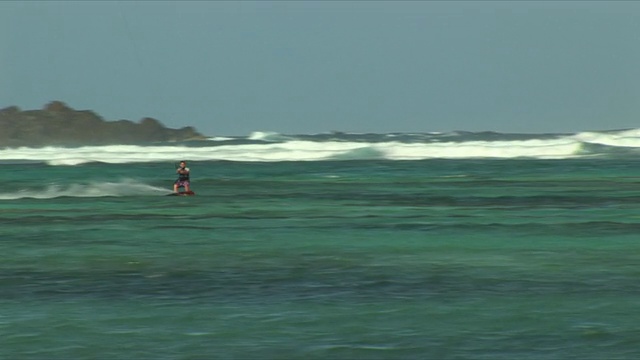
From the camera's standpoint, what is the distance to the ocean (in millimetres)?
11594

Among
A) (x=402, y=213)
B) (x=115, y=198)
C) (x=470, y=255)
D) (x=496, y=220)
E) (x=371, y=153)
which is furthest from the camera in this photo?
(x=371, y=153)

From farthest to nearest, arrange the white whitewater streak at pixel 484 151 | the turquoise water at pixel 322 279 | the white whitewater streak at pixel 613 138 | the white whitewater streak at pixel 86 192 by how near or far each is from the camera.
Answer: the white whitewater streak at pixel 613 138 → the white whitewater streak at pixel 484 151 → the white whitewater streak at pixel 86 192 → the turquoise water at pixel 322 279

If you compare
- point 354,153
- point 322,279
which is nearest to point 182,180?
point 322,279

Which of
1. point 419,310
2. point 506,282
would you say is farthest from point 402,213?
point 419,310

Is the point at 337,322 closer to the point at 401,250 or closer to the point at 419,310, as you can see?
the point at 419,310

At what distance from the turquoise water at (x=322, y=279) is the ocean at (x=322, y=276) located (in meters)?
0.03

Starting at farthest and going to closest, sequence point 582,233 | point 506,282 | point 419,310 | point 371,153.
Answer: point 371,153, point 582,233, point 506,282, point 419,310

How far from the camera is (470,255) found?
1778 cm

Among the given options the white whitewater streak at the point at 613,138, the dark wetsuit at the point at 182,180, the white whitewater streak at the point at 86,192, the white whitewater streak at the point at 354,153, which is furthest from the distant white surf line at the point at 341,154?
the dark wetsuit at the point at 182,180

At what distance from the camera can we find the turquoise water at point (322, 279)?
38.0 feet

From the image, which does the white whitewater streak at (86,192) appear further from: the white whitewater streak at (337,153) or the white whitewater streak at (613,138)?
the white whitewater streak at (613,138)

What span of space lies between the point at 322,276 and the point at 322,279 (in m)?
0.27

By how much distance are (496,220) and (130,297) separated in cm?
1112

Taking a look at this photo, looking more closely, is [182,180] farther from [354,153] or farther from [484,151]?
[484,151]
